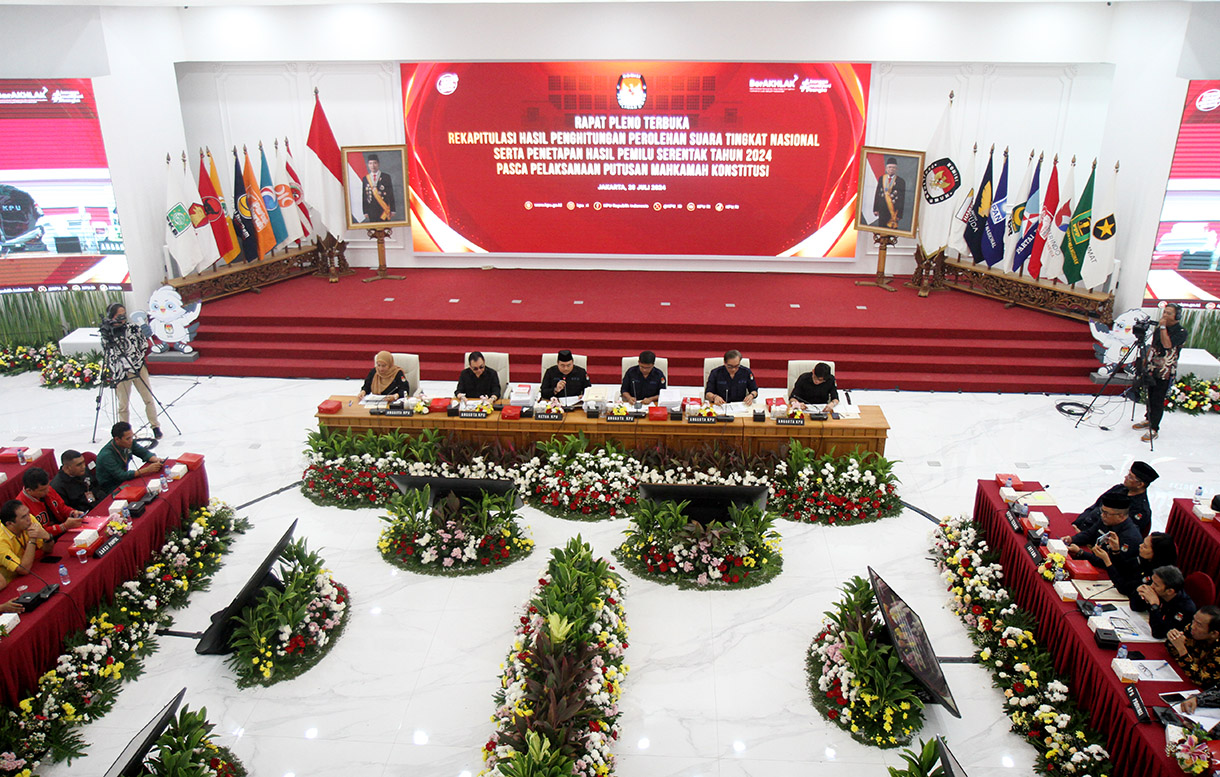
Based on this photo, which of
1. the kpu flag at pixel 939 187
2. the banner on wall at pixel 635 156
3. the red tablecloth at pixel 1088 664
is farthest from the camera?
the banner on wall at pixel 635 156

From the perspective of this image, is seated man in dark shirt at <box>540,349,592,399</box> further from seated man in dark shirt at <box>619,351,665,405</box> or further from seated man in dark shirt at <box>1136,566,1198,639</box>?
seated man in dark shirt at <box>1136,566,1198,639</box>

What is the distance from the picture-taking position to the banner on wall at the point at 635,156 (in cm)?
1166

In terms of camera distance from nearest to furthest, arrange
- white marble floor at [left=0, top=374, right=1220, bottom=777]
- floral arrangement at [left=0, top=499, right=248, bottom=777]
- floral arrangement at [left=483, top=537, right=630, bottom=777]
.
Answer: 1. floral arrangement at [left=483, top=537, right=630, bottom=777]
2. floral arrangement at [left=0, top=499, right=248, bottom=777]
3. white marble floor at [left=0, top=374, right=1220, bottom=777]

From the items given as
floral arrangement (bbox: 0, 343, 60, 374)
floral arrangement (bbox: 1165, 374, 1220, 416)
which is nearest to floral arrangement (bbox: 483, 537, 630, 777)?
floral arrangement (bbox: 1165, 374, 1220, 416)

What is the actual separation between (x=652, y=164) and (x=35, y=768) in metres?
9.79

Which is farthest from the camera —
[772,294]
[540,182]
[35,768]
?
[540,182]

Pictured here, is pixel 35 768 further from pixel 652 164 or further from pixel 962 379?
pixel 652 164

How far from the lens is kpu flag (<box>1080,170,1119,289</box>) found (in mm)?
10008

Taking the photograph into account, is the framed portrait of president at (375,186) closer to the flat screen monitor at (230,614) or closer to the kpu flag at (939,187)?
the kpu flag at (939,187)

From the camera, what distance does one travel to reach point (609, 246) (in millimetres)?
12516

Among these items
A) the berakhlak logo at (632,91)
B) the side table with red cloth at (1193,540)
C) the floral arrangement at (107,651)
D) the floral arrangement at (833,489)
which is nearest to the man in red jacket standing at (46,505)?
the floral arrangement at (107,651)

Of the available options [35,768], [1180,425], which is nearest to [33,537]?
[35,768]

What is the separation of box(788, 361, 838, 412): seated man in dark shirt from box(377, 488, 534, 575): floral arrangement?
2.78 metres

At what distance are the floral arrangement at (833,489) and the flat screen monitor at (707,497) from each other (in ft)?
2.79
